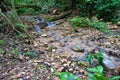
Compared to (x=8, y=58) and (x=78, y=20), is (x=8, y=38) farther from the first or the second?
(x=78, y=20)

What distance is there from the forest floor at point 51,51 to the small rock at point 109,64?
0.58ft

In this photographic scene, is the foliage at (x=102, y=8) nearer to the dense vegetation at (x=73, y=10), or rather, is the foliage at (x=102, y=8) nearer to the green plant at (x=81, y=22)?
the dense vegetation at (x=73, y=10)

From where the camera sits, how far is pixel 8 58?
17.0 feet

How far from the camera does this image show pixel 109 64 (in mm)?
4719

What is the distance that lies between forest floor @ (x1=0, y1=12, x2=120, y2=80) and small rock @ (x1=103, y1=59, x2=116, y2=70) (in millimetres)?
177

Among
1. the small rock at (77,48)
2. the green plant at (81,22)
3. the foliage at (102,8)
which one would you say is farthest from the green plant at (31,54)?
the foliage at (102,8)

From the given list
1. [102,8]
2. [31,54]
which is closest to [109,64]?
[31,54]

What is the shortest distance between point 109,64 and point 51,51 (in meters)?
1.67

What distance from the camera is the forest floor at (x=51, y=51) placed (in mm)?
4555

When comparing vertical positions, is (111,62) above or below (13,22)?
below

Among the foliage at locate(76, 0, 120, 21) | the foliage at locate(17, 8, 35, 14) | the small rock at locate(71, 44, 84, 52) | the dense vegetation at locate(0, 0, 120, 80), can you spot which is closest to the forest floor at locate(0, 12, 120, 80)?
the small rock at locate(71, 44, 84, 52)

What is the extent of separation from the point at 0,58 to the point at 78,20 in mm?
3533

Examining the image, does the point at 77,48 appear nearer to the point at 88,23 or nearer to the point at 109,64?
the point at 109,64

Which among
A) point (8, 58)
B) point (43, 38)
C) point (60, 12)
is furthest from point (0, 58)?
point (60, 12)
